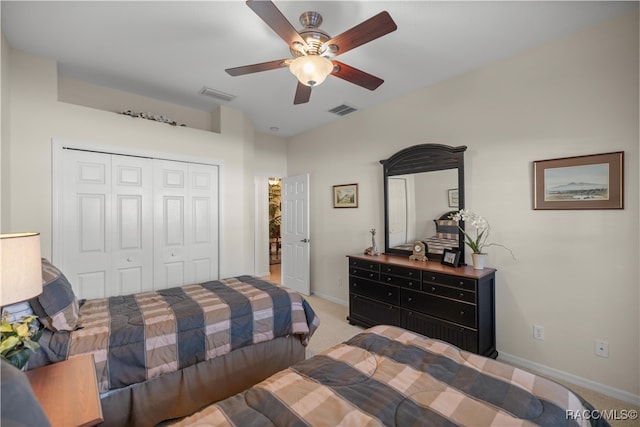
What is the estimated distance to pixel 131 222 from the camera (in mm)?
3189

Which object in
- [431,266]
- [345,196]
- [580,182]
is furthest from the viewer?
[345,196]

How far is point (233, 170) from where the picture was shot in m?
3.97

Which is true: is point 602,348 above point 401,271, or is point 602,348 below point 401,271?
below

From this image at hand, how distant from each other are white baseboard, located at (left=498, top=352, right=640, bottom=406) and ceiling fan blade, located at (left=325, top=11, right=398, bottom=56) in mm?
2912

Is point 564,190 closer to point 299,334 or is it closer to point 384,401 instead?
point 384,401

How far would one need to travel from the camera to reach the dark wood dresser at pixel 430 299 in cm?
243

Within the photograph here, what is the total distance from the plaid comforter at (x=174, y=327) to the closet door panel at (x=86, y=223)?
2.70 feet

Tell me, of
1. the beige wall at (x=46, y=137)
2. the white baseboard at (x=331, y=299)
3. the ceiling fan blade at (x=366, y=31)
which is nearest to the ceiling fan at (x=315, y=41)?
the ceiling fan blade at (x=366, y=31)

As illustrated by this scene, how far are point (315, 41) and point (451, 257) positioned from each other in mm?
2287

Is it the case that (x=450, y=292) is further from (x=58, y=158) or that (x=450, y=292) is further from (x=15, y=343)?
(x=58, y=158)

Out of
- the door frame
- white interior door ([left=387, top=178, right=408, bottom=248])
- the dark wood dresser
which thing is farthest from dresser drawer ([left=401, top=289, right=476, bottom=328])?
the door frame

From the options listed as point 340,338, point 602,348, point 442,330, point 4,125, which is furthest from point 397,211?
point 4,125

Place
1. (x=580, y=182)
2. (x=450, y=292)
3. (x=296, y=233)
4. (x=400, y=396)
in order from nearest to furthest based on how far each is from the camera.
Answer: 1. (x=400, y=396)
2. (x=580, y=182)
3. (x=450, y=292)
4. (x=296, y=233)

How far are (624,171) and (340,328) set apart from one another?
2.91 meters
